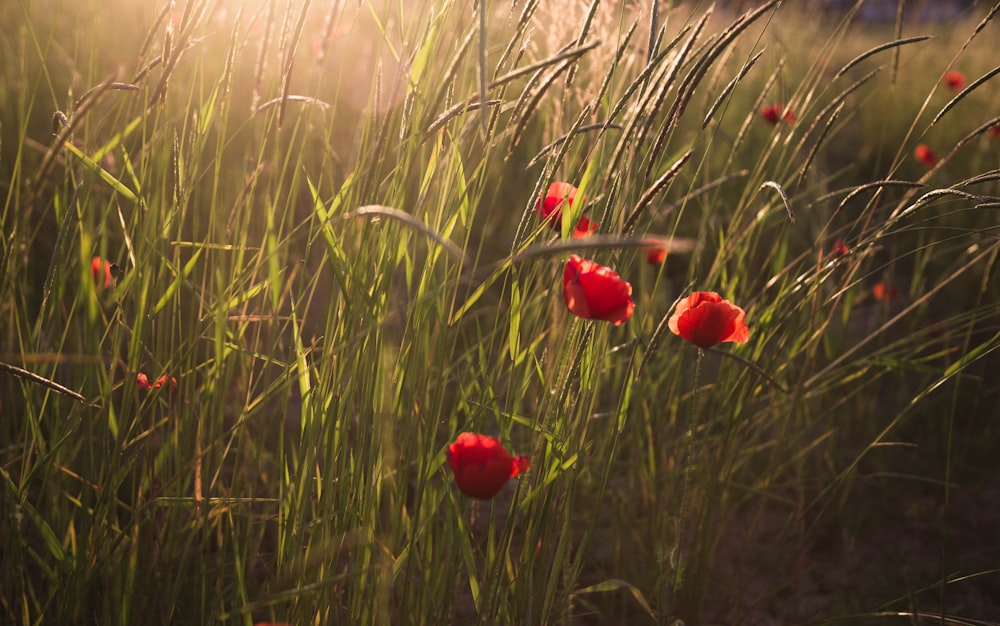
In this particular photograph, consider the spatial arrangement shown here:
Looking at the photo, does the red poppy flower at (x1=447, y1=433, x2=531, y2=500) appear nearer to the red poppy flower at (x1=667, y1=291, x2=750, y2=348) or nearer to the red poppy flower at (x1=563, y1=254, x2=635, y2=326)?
the red poppy flower at (x1=563, y1=254, x2=635, y2=326)

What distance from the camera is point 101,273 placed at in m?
1.09

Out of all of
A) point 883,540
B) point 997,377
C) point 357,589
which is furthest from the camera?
point 997,377

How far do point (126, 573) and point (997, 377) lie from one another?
215 centimetres

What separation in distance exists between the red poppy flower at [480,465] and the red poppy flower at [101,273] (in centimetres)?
51

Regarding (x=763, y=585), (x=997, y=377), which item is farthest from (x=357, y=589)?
A: (x=997, y=377)

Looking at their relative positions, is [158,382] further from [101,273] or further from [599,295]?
[599,295]

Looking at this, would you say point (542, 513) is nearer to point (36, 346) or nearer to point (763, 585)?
point (36, 346)

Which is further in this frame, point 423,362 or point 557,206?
point 423,362

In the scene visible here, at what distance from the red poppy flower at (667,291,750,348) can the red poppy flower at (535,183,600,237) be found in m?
0.15

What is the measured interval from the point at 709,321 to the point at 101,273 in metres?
0.79

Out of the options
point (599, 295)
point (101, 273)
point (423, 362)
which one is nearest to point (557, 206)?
point (599, 295)

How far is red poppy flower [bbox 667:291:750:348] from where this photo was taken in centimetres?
96

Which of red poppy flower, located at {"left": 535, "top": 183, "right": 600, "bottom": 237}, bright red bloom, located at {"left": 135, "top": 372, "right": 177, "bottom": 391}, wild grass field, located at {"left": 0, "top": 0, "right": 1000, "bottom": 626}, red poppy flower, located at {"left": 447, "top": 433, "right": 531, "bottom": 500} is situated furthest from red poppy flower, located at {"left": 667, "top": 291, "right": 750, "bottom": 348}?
bright red bloom, located at {"left": 135, "top": 372, "right": 177, "bottom": 391}

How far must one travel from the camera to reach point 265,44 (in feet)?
2.70
